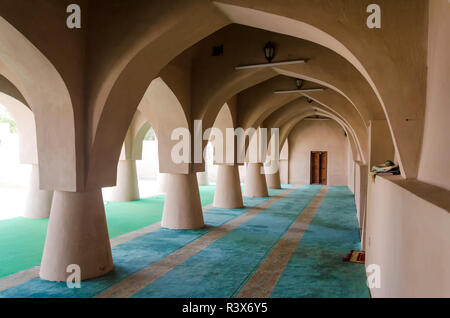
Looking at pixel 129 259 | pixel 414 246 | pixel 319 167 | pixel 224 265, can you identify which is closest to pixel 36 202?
pixel 129 259

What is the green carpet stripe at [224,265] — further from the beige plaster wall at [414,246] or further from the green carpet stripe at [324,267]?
the beige plaster wall at [414,246]

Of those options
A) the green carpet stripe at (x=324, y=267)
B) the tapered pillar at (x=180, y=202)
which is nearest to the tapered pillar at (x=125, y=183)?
the tapered pillar at (x=180, y=202)

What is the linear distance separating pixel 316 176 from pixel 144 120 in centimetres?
1465

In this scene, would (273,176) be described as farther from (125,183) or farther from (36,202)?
(36,202)

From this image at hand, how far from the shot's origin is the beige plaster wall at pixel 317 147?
2428cm

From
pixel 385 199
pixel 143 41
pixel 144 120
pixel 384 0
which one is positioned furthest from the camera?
pixel 144 120

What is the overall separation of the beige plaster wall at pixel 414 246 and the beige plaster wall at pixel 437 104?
1.24 ft

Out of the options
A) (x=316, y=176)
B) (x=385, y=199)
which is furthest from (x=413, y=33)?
(x=316, y=176)

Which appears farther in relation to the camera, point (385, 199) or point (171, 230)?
point (171, 230)

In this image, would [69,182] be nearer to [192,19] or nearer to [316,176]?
[192,19]

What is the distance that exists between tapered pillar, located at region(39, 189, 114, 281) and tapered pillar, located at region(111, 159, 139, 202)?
370 inches

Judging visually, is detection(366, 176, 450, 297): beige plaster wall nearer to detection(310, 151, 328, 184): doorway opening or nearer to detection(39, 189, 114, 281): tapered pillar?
detection(39, 189, 114, 281): tapered pillar

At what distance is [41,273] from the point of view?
577cm

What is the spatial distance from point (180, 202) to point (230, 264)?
3.40 meters
